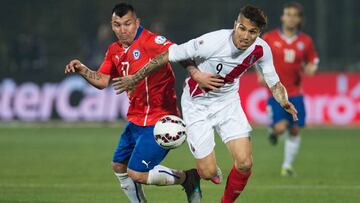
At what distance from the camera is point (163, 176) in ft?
32.8

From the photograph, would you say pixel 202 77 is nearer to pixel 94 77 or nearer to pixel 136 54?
pixel 136 54

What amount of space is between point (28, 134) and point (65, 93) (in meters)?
2.49

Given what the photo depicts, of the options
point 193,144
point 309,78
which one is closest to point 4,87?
point 309,78

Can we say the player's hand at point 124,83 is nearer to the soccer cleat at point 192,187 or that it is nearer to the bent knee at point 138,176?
the bent knee at point 138,176

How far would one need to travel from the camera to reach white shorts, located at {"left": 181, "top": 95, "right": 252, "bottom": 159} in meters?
9.94

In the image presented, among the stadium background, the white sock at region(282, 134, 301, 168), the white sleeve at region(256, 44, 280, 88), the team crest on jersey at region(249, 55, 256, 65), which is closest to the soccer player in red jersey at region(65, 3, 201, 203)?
the team crest on jersey at region(249, 55, 256, 65)

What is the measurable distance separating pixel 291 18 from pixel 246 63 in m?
5.39

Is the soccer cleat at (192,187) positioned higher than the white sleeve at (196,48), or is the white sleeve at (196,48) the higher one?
the white sleeve at (196,48)

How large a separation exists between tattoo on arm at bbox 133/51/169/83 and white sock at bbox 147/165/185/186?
1.08 m

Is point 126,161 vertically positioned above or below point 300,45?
below

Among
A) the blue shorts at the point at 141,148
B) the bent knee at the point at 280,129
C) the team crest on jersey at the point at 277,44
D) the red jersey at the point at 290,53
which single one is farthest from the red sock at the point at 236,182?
the team crest on jersey at the point at 277,44

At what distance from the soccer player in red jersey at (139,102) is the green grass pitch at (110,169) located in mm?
1125

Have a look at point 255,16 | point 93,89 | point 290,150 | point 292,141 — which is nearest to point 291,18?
point 292,141

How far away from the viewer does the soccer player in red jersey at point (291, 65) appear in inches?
586
